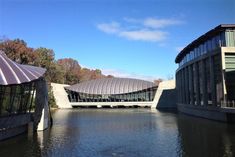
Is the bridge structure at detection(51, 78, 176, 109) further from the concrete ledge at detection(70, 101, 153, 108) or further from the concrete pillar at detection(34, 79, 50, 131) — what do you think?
the concrete pillar at detection(34, 79, 50, 131)

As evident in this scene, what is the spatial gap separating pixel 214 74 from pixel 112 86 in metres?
69.6

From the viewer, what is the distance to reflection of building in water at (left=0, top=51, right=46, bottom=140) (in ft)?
99.1

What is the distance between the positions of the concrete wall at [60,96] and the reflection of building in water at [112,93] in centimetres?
177

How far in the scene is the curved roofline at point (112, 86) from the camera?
390ft

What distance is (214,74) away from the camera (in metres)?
53.8

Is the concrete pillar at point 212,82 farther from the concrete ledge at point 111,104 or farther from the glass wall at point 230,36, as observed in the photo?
the concrete ledge at point 111,104

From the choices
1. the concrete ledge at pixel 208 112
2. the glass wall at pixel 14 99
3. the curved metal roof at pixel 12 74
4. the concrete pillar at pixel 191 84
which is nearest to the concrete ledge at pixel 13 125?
the glass wall at pixel 14 99

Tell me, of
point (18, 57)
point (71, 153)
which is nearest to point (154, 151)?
Result: point (71, 153)

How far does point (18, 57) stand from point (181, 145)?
211ft

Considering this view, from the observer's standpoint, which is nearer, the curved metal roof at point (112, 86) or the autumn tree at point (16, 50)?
the autumn tree at point (16, 50)

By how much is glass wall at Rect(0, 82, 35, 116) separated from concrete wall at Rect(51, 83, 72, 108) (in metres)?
73.2

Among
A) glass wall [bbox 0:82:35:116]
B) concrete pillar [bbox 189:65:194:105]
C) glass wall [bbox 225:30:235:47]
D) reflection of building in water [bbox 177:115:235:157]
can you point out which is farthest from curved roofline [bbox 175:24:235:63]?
glass wall [bbox 0:82:35:116]

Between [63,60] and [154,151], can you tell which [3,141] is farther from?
[63,60]

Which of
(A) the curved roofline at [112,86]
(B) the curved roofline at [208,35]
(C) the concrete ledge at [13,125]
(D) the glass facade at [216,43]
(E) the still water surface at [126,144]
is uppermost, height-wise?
(B) the curved roofline at [208,35]
